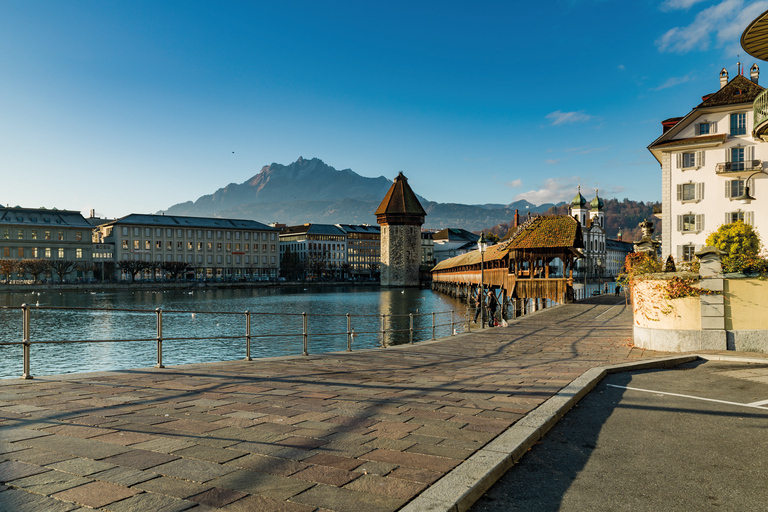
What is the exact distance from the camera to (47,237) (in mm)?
98375

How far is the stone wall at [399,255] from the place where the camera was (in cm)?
10706

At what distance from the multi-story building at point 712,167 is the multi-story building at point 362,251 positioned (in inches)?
4757

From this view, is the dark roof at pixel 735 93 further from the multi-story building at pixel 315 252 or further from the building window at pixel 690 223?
the multi-story building at pixel 315 252

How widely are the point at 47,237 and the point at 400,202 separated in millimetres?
67430

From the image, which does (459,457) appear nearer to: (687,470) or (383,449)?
(383,449)

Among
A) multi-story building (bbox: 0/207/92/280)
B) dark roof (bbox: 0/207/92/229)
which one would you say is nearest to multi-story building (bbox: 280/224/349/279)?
multi-story building (bbox: 0/207/92/280)

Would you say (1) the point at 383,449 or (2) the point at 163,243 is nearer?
(1) the point at 383,449

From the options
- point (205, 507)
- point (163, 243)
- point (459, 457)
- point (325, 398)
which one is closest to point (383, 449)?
point (459, 457)

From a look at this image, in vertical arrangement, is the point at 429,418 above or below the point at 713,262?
below

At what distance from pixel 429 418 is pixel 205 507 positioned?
2.82 metres

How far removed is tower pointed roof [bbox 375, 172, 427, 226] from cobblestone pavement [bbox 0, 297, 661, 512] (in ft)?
319

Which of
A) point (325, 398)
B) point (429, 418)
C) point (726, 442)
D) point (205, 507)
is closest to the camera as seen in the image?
point (205, 507)

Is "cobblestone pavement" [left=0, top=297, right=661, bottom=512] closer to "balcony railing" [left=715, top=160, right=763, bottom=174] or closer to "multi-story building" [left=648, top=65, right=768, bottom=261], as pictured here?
"balcony railing" [left=715, top=160, right=763, bottom=174]

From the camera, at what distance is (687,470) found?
4.25m
